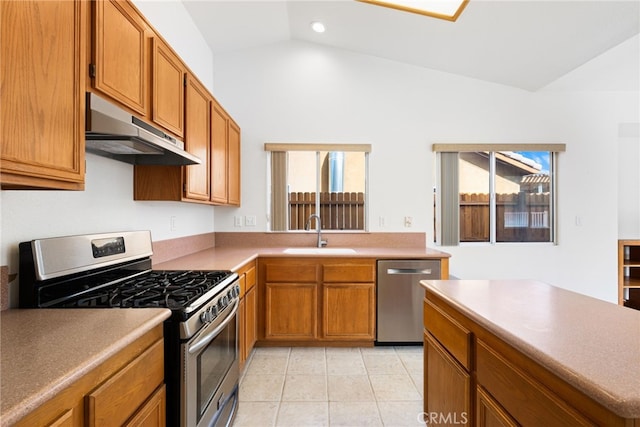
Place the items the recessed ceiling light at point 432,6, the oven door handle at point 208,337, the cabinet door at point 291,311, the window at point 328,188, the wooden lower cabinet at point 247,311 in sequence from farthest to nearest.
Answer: the window at point 328,188 → the cabinet door at point 291,311 → the wooden lower cabinet at point 247,311 → the recessed ceiling light at point 432,6 → the oven door handle at point 208,337

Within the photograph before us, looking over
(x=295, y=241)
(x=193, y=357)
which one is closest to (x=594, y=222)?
(x=295, y=241)

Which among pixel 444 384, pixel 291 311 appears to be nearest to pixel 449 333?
pixel 444 384

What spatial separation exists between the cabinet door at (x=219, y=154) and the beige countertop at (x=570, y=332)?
1.88 meters

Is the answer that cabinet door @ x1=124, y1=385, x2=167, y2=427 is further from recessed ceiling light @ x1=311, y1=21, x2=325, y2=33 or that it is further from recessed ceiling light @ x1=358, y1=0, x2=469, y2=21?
recessed ceiling light @ x1=311, y1=21, x2=325, y2=33

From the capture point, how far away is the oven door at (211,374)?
1.19 m

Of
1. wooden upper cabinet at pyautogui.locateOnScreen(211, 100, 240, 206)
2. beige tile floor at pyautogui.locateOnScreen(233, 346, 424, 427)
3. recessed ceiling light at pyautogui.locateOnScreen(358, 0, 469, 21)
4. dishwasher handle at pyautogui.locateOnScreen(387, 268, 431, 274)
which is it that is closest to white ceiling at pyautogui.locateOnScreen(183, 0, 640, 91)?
recessed ceiling light at pyautogui.locateOnScreen(358, 0, 469, 21)

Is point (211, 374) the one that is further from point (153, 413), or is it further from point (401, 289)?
point (401, 289)

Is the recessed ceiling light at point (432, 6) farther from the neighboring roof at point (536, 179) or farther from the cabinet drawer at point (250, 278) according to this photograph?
the neighboring roof at point (536, 179)

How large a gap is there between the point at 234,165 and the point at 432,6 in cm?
215

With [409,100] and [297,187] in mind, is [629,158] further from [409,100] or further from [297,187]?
[297,187]

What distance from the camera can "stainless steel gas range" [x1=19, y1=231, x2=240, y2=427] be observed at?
1.17 meters

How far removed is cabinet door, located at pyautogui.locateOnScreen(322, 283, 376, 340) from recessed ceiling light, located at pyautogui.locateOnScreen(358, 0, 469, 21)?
215cm

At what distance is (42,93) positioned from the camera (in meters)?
0.90

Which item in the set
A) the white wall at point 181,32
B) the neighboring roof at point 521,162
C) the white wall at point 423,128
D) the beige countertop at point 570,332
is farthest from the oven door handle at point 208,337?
the neighboring roof at point 521,162
